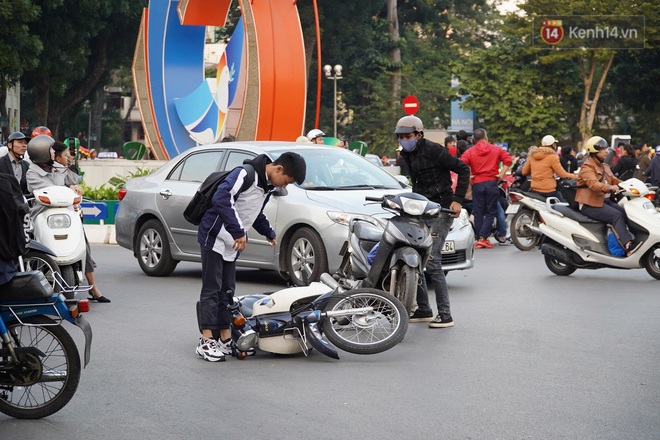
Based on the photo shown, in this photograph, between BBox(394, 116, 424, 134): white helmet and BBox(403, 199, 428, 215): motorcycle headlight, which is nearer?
BBox(403, 199, 428, 215): motorcycle headlight

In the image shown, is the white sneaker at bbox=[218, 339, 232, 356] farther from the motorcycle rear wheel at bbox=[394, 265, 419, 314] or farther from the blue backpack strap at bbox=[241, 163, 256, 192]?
the motorcycle rear wheel at bbox=[394, 265, 419, 314]

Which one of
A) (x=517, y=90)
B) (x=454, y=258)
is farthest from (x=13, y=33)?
(x=517, y=90)

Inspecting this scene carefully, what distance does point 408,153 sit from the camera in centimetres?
1073

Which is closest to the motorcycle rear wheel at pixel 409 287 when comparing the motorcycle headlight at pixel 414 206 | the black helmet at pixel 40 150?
the motorcycle headlight at pixel 414 206

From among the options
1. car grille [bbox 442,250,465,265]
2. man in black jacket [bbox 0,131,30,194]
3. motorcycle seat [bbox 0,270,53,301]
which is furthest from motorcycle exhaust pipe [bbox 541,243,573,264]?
motorcycle seat [bbox 0,270,53,301]

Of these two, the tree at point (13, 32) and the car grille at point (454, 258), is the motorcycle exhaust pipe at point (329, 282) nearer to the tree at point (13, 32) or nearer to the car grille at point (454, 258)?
the car grille at point (454, 258)

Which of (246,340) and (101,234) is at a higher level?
(246,340)

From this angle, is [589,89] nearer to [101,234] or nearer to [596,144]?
[101,234]

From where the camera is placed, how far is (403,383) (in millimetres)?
7680

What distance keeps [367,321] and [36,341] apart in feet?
9.38

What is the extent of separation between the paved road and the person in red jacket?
7029 mm

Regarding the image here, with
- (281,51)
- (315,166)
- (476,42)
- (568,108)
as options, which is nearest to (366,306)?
(315,166)

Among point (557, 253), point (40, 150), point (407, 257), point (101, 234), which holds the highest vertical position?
point (40, 150)

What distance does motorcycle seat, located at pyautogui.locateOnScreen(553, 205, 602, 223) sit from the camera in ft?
47.3
